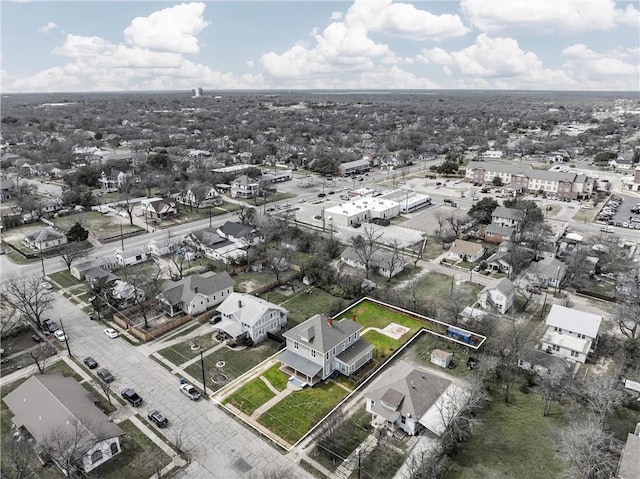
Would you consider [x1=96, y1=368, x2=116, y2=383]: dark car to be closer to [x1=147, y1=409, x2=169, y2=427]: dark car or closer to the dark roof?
[x1=147, y1=409, x2=169, y2=427]: dark car

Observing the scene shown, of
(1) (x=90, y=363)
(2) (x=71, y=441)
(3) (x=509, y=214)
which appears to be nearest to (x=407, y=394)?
(2) (x=71, y=441)

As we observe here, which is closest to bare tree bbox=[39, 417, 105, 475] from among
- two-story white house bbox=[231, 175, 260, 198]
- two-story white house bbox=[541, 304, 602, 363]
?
two-story white house bbox=[541, 304, 602, 363]

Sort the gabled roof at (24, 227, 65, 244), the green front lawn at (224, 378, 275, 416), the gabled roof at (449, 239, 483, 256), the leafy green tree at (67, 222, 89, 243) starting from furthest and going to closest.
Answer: the leafy green tree at (67, 222, 89, 243) < the gabled roof at (24, 227, 65, 244) < the gabled roof at (449, 239, 483, 256) < the green front lawn at (224, 378, 275, 416)

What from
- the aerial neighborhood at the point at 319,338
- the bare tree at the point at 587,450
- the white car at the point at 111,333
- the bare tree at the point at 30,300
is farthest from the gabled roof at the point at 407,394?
the bare tree at the point at 30,300

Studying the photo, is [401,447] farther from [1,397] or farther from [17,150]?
[17,150]

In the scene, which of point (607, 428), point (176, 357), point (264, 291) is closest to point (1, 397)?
point (176, 357)

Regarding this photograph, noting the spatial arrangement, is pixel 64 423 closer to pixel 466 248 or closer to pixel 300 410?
pixel 300 410
